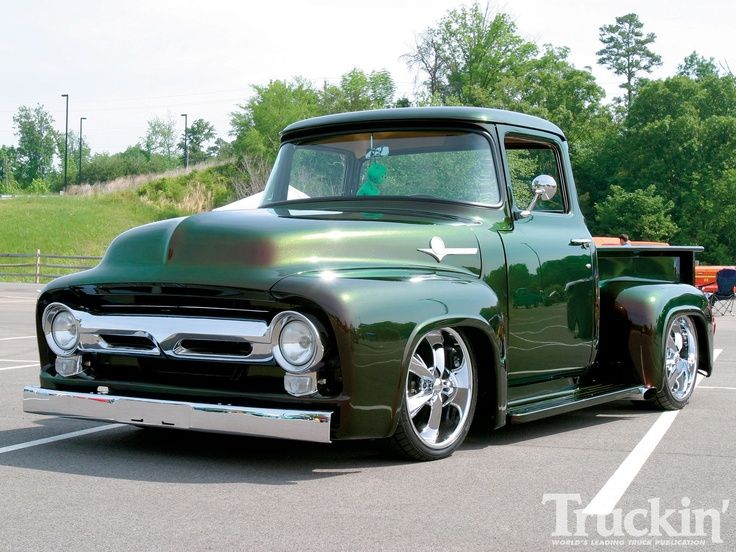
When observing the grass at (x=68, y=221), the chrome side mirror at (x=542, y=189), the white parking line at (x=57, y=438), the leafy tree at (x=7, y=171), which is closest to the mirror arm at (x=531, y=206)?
the chrome side mirror at (x=542, y=189)

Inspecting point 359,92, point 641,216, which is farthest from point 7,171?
point 641,216

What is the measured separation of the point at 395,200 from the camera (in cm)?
653

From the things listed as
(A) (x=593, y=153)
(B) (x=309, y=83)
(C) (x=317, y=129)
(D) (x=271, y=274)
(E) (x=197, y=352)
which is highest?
(B) (x=309, y=83)

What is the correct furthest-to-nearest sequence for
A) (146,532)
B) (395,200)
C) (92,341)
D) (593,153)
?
(593,153) < (395,200) < (92,341) < (146,532)

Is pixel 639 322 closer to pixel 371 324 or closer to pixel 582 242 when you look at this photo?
pixel 582 242

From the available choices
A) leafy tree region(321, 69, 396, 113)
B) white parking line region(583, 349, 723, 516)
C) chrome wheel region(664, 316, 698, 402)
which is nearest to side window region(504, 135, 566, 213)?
chrome wheel region(664, 316, 698, 402)

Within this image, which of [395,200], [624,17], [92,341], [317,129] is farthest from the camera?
[624,17]

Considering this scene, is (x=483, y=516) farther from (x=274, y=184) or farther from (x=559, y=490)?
(x=274, y=184)

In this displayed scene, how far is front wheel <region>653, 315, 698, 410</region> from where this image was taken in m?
7.95

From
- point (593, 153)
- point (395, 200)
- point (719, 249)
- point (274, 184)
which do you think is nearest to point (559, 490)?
point (395, 200)

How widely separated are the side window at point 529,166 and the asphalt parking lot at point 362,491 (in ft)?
4.91

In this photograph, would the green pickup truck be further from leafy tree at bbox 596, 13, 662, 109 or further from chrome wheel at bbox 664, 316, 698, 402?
leafy tree at bbox 596, 13, 662, 109

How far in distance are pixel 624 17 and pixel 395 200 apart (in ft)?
308

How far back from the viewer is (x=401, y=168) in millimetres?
6645
